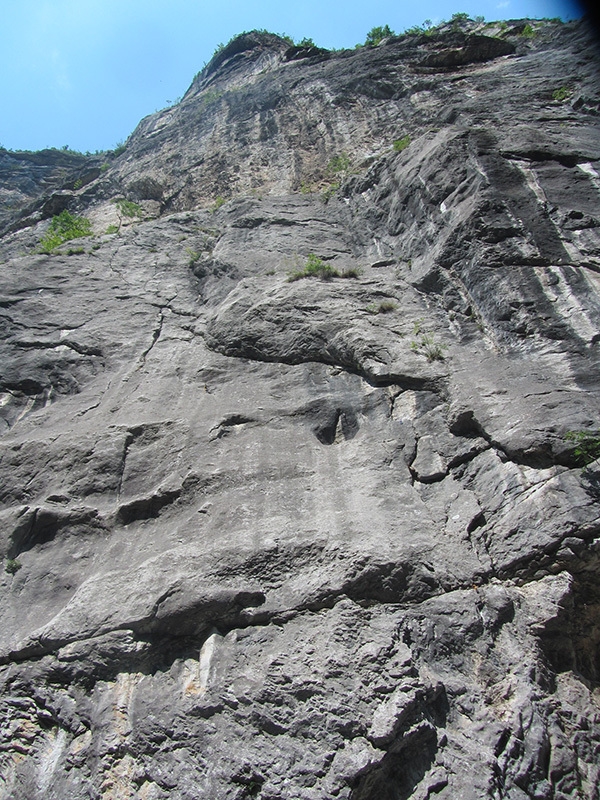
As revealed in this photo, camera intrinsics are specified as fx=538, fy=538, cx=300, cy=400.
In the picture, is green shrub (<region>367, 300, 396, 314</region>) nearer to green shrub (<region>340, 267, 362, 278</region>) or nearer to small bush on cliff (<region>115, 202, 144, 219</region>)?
green shrub (<region>340, 267, 362, 278</region>)

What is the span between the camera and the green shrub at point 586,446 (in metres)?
5.55

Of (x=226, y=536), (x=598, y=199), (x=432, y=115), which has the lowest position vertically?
(x=226, y=536)

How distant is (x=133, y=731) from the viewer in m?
4.79

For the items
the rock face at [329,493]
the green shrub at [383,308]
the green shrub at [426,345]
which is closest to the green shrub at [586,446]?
the rock face at [329,493]

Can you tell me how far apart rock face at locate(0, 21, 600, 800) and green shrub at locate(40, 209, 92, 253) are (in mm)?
2153

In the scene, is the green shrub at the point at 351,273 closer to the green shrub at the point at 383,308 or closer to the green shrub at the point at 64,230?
the green shrub at the point at 383,308

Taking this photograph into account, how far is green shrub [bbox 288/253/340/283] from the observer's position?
34.0 feet

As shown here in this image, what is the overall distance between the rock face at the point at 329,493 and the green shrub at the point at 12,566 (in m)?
0.02

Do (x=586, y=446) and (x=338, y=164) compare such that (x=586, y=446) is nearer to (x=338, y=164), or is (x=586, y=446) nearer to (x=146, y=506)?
(x=146, y=506)

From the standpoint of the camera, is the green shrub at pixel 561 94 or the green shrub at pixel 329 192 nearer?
the green shrub at pixel 561 94

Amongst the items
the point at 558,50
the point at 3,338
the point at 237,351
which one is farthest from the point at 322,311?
the point at 558,50

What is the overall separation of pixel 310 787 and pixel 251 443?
399 cm

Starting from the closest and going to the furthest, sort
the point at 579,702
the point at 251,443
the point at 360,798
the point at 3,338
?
1. the point at 360,798
2. the point at 579,702
3. the point at 251,443
4. the point at 3,338

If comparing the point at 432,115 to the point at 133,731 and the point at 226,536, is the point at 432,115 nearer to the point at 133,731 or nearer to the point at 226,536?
the point at 226,536
